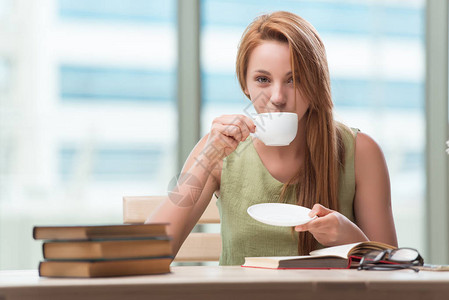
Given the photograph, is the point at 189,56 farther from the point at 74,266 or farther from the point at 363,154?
the point at 74,266

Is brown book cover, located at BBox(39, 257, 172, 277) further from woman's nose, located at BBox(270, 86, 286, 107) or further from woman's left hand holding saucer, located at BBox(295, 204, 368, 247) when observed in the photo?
woman's nose, located at BBox(270, 86, 286, 107)

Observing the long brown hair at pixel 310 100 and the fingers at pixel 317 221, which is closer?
the fingers at pixel 317 221

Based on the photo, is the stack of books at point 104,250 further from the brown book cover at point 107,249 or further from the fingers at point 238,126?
the fingers at point 238,126

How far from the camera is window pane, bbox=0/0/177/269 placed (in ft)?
8.04

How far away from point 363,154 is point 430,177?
141cm

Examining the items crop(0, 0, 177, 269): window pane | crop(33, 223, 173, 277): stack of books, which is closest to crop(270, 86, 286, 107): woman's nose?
crop(33, 223, 173, 277): stack of books

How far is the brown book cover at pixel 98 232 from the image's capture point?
2.51 feet

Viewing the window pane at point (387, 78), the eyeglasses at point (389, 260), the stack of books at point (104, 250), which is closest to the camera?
the stack of books at point (104, 250)

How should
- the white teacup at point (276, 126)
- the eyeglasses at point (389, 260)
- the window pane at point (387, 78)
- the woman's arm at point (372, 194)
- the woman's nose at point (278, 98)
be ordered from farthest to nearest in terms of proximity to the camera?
the window pane at point (387, 78) → the woman's arm at point (372, 194) → the woman's nose at point (278, 98) → the white teacup at point (276, 126) → the eyeglasses at point (389, 260)

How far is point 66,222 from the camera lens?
2.48 m

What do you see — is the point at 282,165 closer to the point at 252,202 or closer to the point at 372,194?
the point at 252,202

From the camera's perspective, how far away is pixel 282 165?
62.2 inches

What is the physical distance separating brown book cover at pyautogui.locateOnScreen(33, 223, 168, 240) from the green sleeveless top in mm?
720

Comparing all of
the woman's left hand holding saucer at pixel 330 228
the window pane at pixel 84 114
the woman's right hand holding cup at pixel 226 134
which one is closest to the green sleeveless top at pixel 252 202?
the woman's right hand holding cup at pixel 226 134
